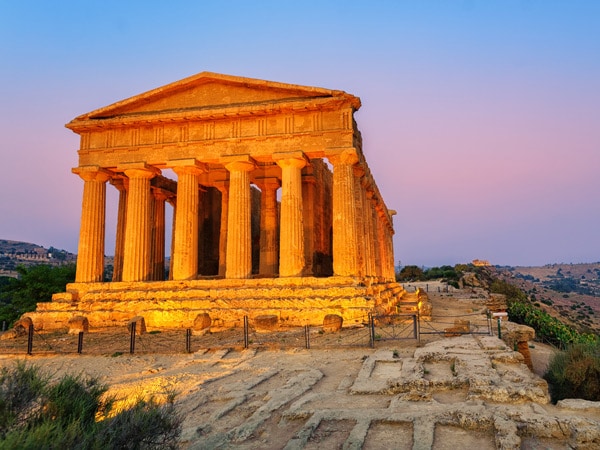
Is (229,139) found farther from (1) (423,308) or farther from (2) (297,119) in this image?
(1) (423,308)

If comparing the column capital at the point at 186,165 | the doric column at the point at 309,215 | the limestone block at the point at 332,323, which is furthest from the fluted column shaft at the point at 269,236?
the limestone block at the point at 332,323

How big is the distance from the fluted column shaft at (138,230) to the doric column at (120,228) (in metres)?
3.73

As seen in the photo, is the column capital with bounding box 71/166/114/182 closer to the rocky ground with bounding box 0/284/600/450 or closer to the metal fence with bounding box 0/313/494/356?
the metal fence with bounding box 0/313/494/356

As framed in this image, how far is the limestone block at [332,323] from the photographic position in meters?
14.6

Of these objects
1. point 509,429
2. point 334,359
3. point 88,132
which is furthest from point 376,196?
point 509,429

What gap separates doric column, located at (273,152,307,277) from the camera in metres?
18.8

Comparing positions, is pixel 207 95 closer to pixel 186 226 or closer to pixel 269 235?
pixel 186 226

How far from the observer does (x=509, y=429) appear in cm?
520

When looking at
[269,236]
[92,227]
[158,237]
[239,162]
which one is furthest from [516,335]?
[158,237]

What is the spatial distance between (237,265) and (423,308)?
25.9ft

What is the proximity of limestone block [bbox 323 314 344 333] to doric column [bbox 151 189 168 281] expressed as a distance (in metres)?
13.1

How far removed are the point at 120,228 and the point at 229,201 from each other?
8.28 meters

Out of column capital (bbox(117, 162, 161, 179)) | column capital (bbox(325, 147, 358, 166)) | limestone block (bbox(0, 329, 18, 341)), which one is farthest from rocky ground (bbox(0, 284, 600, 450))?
column capital (bbox(117, 162, 161, 179))

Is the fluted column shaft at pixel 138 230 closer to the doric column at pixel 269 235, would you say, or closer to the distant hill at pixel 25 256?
the doric column at pixel 269 235
